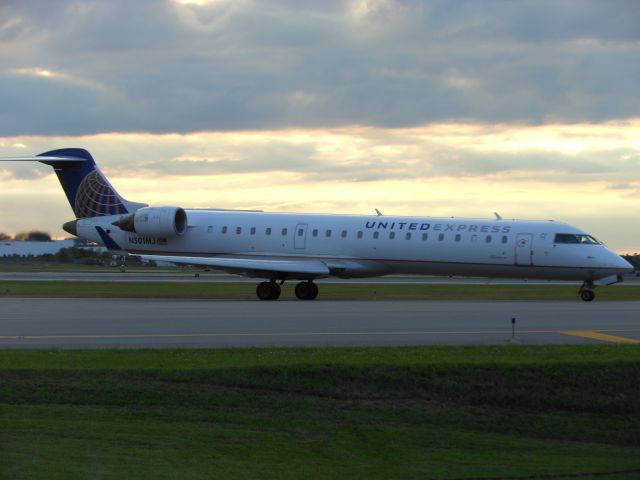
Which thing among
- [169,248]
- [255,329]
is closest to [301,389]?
[255,329]

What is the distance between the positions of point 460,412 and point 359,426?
189 cm

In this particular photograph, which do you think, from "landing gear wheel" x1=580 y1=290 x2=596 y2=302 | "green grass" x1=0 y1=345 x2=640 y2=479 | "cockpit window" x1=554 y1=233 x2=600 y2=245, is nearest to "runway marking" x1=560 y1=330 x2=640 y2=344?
"green grass" x1=0 y1=345 x2=640 y2=479

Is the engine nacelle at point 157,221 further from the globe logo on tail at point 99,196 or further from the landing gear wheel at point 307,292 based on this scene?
the landing gear wheel at point 307,292

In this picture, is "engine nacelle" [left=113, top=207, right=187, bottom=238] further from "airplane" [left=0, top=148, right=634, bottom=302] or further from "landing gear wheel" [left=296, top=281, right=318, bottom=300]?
"landing gear wheel" [left=296, top=281, right=318, bottom=300]

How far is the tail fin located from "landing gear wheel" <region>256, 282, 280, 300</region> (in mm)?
9354

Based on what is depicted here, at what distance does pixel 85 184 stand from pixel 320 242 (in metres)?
11.2

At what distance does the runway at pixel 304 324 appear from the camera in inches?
767

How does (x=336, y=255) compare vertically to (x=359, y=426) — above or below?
above

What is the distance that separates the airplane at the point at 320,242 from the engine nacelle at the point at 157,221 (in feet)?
0.13

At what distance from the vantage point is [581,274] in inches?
1404

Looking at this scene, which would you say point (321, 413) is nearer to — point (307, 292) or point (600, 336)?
point (600, 336)

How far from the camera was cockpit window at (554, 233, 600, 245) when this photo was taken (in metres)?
35.8

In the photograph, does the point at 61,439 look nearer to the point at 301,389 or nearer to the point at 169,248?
the point at 301,389

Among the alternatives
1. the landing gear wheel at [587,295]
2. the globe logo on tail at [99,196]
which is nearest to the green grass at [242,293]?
the landing gear wheel at [587,295]
